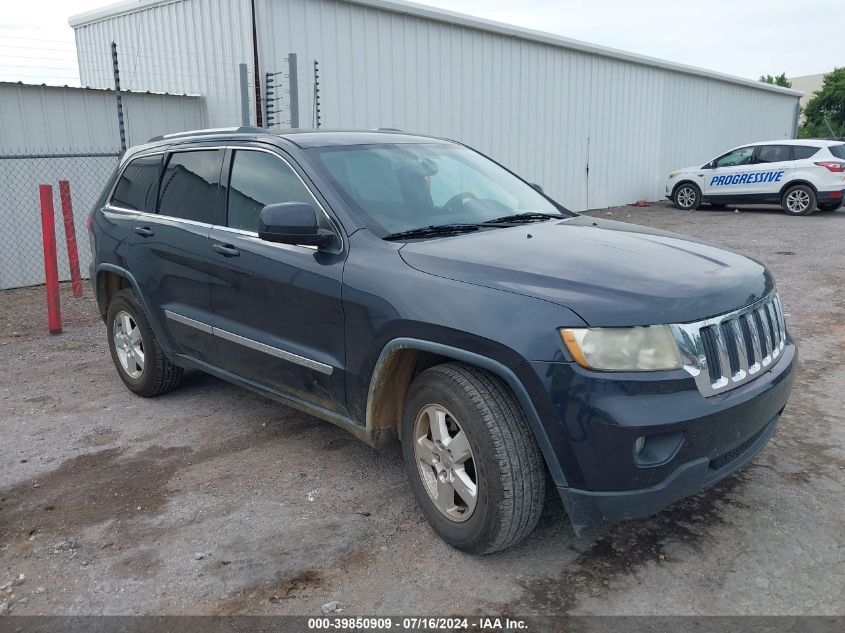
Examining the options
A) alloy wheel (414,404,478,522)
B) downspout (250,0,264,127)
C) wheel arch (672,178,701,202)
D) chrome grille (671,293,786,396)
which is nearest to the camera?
chrome grille (671,293,786,396)

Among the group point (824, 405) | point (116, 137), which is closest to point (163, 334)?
point (824, 405)

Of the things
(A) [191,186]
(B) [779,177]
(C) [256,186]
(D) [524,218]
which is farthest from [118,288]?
(B) [779,177]

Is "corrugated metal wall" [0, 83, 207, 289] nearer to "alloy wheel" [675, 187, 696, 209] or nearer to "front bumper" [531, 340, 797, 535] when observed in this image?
"front bumper" [531, 340, 797, 535]

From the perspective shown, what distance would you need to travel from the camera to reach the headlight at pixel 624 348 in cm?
264

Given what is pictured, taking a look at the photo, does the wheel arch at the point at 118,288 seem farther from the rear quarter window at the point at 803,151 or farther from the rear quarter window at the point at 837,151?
the rear quarter window at the point at 837,151

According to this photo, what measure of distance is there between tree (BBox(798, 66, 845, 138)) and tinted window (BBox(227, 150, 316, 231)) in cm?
4536

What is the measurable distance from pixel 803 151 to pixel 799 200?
1.06 m

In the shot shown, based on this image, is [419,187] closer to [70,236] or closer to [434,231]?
[434,231]

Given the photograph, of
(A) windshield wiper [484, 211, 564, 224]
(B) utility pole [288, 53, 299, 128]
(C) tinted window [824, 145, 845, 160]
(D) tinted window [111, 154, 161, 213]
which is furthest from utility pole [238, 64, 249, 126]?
(C) tinted window [824, 145, 845, 160]

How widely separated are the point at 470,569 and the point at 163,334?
269cm

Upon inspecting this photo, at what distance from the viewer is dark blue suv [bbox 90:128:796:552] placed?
8.76ft

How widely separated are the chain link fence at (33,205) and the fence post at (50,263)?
6.13 feet

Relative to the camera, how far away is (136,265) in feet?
16.0

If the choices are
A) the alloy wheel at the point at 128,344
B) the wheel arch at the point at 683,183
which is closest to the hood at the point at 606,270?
the alloy wheel at the point at 128,344
